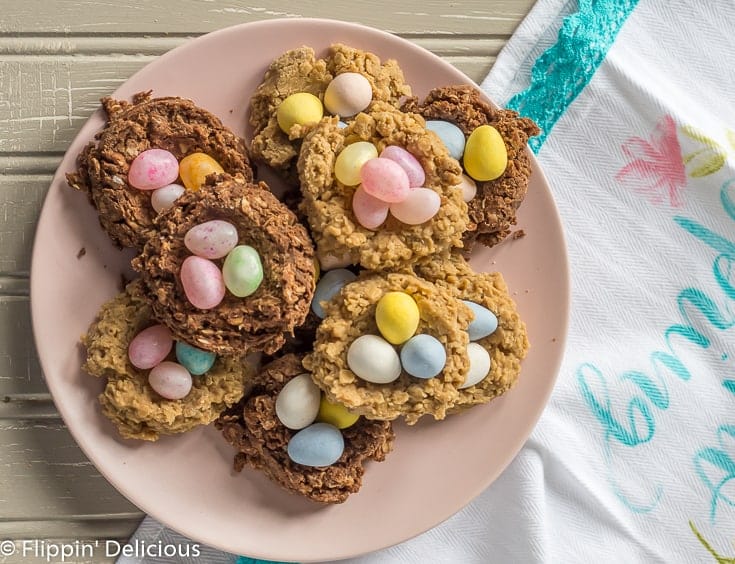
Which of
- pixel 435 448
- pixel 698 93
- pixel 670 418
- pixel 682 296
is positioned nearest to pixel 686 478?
pixel 670 418

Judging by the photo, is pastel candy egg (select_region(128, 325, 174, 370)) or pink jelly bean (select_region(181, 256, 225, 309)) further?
pastel candy egg (select_region(128, 325, 174, 370))

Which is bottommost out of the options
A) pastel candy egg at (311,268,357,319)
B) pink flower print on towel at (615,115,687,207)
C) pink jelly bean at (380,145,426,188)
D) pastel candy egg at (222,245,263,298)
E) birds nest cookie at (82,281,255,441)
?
birds nest cookie at (82,281,255,441)

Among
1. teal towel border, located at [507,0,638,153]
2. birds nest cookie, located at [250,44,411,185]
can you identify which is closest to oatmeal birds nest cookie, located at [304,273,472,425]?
birds nest cookie, located at [250,44,411,185]

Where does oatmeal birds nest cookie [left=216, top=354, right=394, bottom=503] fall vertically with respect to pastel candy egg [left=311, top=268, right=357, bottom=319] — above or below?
below

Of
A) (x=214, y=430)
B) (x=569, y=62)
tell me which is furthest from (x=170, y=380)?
(x=569, y=62)

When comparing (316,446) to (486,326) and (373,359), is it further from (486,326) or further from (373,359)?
(486,326)

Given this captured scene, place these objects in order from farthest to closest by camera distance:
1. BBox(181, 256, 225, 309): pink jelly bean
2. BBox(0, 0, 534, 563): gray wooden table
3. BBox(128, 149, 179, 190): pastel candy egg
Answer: BBox(0, 0, 534, 563): gray wooden table, BBox(128, 149, 179, 190): pastel candy egg, BBox(181, 256, 225, 309): pink jelly bean

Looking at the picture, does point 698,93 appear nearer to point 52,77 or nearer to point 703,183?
point 703,183

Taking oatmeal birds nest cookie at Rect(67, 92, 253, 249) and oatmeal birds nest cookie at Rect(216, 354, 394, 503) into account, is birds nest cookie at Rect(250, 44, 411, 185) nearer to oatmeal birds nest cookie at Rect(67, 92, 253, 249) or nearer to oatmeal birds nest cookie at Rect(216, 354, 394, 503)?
oatmeal birds nest cookie at Rect(67, 92, 253, 249)
